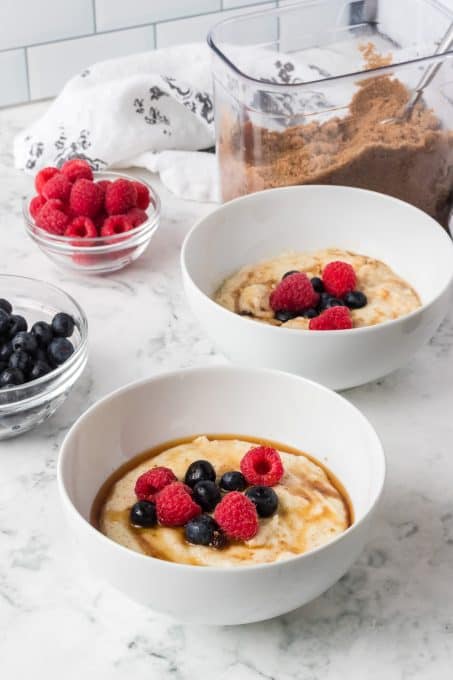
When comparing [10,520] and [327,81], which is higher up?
[327,81]

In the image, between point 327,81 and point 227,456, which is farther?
point 327,81

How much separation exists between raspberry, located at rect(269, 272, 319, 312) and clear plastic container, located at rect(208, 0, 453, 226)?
0.72ft

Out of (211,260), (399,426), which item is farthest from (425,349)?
(211,260)

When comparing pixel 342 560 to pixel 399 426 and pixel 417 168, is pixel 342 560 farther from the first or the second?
pixel 417 168

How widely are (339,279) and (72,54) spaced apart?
1014mm

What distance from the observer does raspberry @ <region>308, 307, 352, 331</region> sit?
1229mm

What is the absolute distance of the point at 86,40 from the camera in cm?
209

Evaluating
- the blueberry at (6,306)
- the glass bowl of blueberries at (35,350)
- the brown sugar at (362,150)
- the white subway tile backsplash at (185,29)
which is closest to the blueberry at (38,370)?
the glass bowl of blueberries at (35,350)

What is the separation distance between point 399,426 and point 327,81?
0.46 m

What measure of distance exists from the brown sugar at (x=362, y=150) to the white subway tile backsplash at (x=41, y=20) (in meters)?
0.69

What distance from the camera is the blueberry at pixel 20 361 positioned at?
1179mm

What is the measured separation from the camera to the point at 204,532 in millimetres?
948

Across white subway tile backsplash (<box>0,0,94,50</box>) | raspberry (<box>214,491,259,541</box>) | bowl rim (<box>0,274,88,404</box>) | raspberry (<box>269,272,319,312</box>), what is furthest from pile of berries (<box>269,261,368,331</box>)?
white subway tile backsplash (<box>0,0,94,50</box>)

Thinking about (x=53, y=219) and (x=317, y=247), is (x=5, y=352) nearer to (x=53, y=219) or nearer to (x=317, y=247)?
(x=53, y=219)
